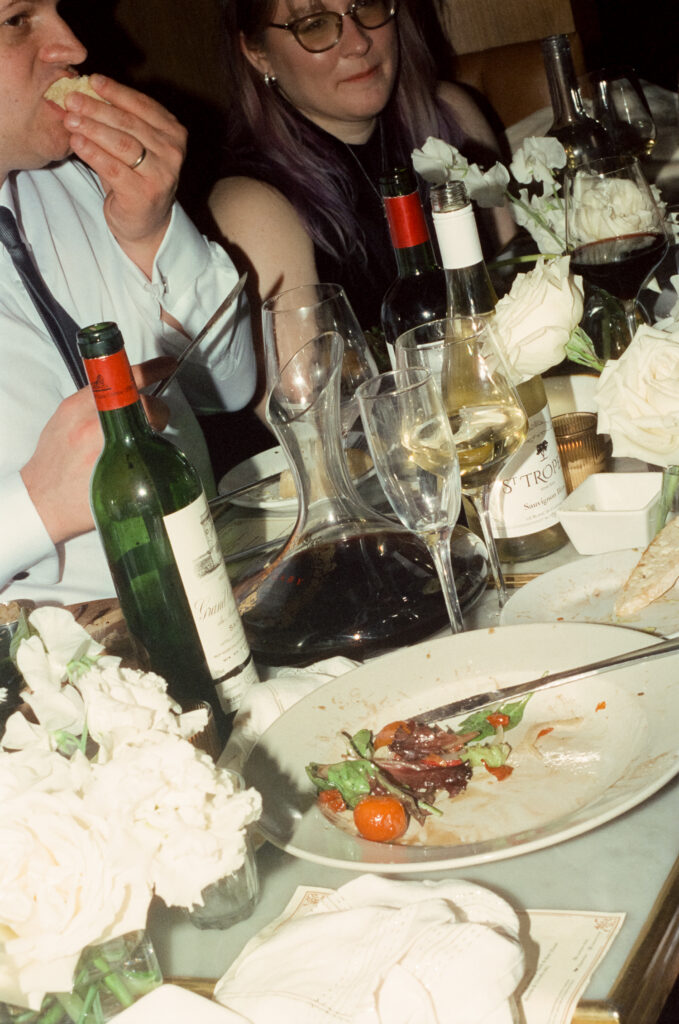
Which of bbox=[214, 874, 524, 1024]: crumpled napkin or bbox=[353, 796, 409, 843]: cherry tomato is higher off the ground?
bbox=[214, 874, 524, 1024]: crumpled napkin

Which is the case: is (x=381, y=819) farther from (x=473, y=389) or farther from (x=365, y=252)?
(x=365, y=252)

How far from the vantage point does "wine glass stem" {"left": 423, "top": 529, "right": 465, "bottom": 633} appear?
844mm

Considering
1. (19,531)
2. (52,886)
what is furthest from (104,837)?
(19,531)

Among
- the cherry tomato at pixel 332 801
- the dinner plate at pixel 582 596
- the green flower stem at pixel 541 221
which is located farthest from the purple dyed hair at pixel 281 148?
the cherry tomato at pixel 332 801

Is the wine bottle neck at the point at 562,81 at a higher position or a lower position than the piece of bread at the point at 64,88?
lower

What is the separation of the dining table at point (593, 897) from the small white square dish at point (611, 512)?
314mm

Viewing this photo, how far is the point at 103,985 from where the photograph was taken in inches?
23.0

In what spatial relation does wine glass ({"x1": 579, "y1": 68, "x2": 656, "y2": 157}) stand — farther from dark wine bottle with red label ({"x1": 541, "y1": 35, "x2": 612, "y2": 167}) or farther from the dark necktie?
the dark necktie

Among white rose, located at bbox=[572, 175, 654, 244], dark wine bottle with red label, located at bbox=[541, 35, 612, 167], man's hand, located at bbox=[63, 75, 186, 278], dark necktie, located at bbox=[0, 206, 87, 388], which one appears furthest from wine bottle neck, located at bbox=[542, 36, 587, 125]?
white rose, located at bbox=[572, 175, 654, 244]

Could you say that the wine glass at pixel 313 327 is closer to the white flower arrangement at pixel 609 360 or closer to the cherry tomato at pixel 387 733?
the white flower arrangement at pixel 609 360

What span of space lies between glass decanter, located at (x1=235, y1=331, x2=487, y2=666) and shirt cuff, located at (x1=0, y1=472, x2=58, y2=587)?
56 cm

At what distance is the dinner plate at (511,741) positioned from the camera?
0.63 meters

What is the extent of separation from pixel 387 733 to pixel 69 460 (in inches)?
28.1

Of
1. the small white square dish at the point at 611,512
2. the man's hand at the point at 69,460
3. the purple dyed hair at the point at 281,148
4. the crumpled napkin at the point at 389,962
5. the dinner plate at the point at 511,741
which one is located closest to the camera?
the crumpled napkin at the point at 389,962
